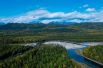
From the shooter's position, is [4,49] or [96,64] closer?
[96,64]

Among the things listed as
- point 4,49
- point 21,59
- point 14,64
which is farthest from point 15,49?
point 14,64

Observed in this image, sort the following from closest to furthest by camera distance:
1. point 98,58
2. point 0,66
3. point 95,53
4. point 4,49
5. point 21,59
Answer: point 0,66 → point 21,59 → point 98,58 → point 95,53 → point 4,49

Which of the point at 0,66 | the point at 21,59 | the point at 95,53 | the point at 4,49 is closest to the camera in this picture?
the point at 0,66

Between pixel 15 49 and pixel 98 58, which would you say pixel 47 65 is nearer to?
pixel 98 58

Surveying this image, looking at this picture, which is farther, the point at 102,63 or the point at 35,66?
the point at 102,63

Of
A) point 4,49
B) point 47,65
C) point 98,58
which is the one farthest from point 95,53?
point 4,49

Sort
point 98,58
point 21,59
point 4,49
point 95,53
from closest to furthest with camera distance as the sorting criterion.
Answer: point 21,59 → point 98,58 → point 95,53 → point 4,49

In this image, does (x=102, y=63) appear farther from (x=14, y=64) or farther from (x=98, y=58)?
(x=14, y=64)

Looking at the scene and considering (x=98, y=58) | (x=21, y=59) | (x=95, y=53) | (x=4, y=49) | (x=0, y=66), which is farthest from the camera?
(x=4, y=49)
